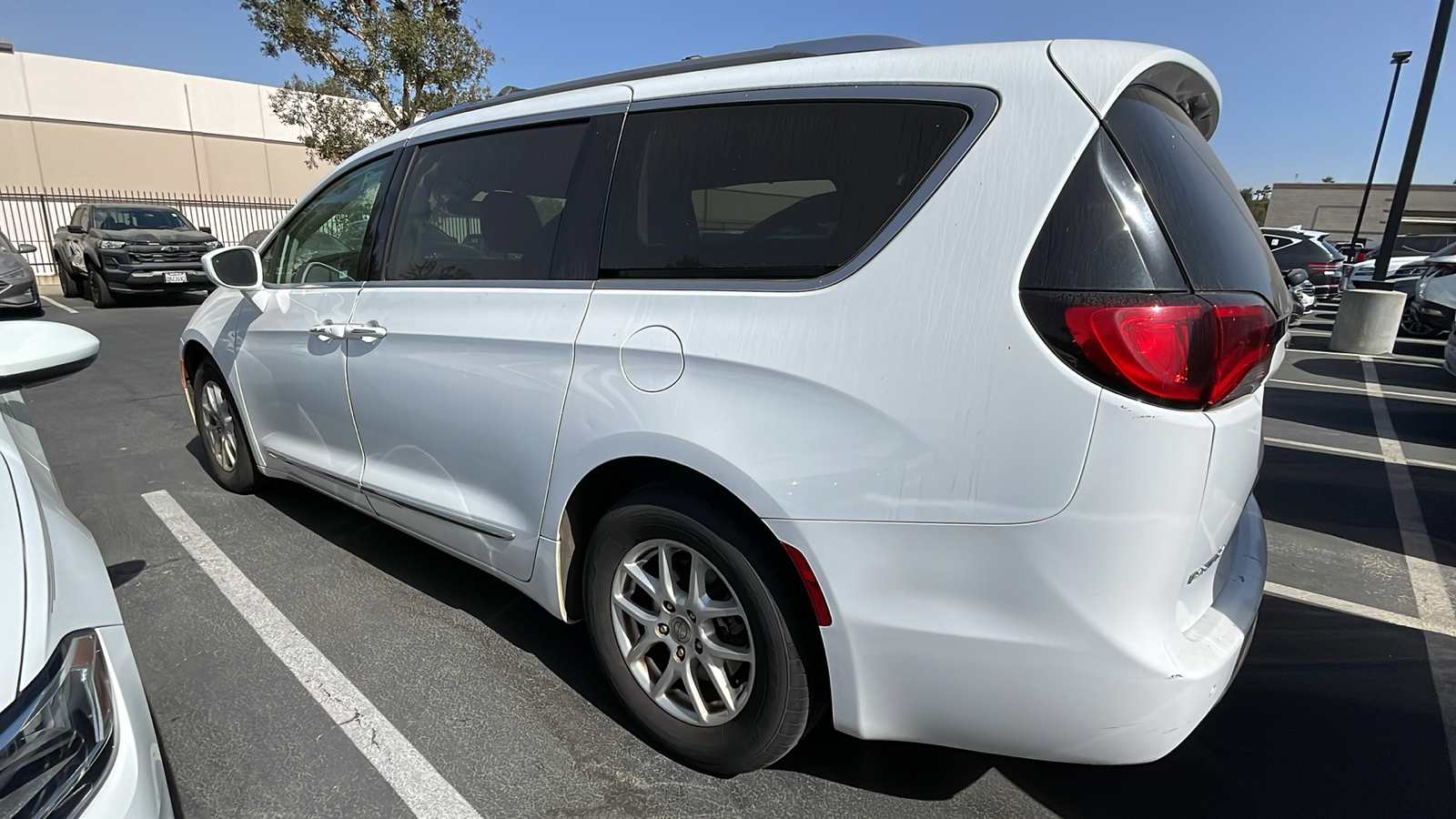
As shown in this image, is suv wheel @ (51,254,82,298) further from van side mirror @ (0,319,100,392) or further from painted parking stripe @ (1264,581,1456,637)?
painted parking stripe @ (1264,581,1456,637)

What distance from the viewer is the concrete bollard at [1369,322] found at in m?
9.88

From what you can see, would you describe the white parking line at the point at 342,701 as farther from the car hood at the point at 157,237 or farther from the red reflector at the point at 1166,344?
the car hood at the point at 157,237

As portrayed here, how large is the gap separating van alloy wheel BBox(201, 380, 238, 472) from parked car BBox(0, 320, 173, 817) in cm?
245

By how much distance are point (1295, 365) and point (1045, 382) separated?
9.81 metres

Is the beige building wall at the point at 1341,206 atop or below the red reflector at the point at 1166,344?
atop

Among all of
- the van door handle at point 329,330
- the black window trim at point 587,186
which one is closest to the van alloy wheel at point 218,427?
the van door handle at point 329,330

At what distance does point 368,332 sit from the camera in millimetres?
2811

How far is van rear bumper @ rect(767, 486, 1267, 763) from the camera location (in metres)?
1.49

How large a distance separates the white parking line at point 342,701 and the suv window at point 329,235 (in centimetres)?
130

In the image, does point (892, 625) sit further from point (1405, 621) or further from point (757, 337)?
point (1405, 621)

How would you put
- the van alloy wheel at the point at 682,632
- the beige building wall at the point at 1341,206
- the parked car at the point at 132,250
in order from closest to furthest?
the van alloy wheel at the point at 682,632 → the parked car at the point at 132,250 → the beige building wall at the point at 1341,206

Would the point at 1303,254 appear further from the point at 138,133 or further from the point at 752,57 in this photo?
the point at 138,133

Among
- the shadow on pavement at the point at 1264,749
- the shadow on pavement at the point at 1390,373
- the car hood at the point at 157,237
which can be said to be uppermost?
the shadow on pavement at the point at 1390,373

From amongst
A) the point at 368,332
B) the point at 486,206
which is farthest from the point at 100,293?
the point at 486,206
